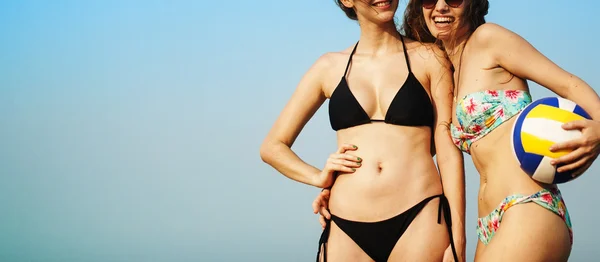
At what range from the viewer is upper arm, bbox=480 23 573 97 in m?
5.12

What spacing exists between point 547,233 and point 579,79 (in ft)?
3.26

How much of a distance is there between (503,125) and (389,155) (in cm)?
95

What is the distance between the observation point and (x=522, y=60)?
5215mm

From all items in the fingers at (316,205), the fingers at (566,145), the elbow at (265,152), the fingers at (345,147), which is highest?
the elbow at (265,152)

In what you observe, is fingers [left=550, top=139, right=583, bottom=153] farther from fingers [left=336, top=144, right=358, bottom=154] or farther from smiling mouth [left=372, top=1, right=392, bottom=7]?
smiling mouth [left=372, top=1, right=392, bottom=7]

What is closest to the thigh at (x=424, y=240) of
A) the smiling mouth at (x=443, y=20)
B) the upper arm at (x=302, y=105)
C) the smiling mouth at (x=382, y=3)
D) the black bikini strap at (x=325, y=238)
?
the black bikini strap at (x=325, y=238)

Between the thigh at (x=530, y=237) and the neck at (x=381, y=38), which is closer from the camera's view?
the thigh at (x=530, y=237)

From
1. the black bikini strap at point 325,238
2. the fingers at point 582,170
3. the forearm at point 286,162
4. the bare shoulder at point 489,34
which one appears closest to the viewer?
the fingers at point 582,170

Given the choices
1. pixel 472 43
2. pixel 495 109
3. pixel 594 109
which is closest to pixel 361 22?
pixel 472 43

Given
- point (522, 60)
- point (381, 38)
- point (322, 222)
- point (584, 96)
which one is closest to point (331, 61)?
point (381, 38)

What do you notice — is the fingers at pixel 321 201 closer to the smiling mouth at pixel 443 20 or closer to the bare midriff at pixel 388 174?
the bare midriff at pixel 388 174

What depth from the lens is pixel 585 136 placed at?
4723 mm

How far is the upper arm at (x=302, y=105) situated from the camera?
21.5 ft

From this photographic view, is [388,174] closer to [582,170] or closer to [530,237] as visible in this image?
[530,237]
